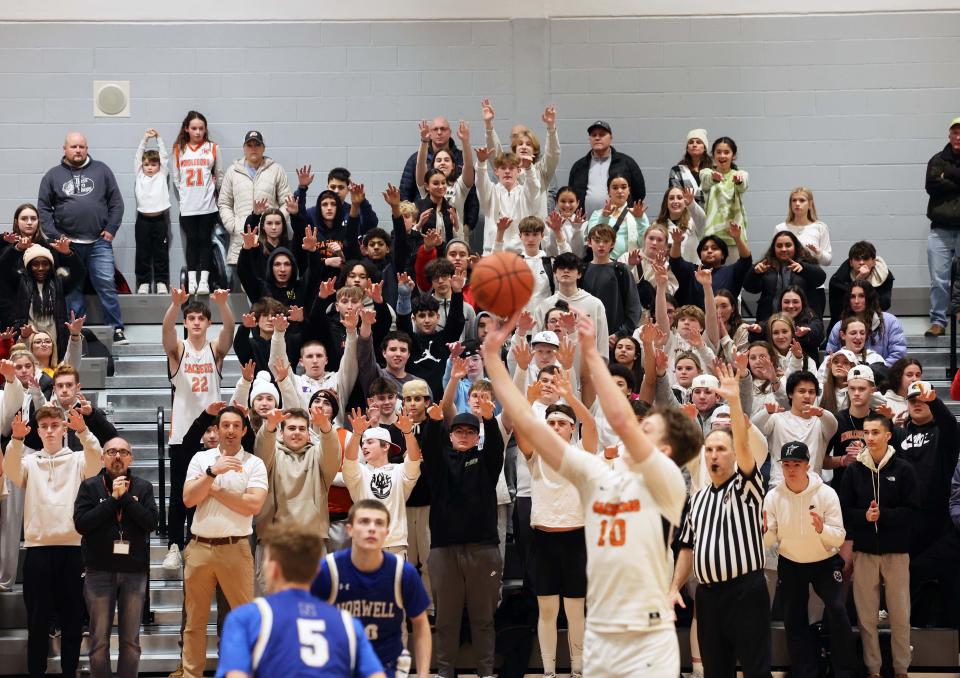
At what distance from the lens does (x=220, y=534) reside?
8.88m

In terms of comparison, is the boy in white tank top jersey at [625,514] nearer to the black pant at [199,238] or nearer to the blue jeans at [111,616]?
the blue jeans at [111,616]

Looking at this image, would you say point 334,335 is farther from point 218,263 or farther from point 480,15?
point 480,15

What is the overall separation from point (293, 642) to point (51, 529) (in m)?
5.01

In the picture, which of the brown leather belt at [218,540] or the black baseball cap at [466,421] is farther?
the black baseball cap at [466,421]

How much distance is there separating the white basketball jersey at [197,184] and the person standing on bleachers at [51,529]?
5054 millimetres

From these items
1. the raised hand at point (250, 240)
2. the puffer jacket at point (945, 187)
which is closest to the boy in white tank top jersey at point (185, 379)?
the raised hand at point (250, 240)

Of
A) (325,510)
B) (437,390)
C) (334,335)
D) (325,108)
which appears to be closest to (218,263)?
(325,108)

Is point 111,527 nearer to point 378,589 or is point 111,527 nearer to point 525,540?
point 525,540

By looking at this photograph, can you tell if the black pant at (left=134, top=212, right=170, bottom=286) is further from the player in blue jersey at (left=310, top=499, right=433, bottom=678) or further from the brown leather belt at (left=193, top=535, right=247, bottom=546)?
the player in blue jersey at (left=310, top=499, right=433, bottom=678)

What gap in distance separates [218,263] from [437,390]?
15.1 ft

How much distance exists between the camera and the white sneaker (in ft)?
32.7

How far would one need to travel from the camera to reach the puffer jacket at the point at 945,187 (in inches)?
520

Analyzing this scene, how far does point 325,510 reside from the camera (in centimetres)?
922

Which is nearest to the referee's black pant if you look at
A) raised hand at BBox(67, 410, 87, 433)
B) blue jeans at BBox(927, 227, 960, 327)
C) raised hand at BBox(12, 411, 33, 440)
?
raised hand at BBox(67, 410, 87, 433)
